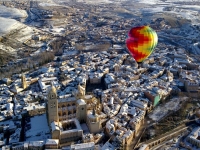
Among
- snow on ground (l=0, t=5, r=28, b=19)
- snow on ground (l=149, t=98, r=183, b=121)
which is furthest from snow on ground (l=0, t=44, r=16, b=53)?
snow on ground (l=0, t=5, r=28, b=19)

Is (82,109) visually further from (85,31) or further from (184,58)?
(85,31)

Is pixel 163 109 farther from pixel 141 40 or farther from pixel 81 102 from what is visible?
pixel 81 102

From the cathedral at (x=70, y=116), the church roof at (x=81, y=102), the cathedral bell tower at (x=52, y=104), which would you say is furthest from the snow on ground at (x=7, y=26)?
the cathedral bell tower at (x=52, y=104)

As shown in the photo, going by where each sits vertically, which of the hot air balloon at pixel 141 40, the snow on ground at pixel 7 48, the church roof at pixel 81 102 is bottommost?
the snow on ground at pixel 7 48

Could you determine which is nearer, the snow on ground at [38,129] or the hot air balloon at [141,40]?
the snow on ground at [38,129]

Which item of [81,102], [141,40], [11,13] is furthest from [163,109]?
[11,13]

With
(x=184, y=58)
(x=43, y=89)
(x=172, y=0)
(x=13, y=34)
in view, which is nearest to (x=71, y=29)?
(x=13, y=34)

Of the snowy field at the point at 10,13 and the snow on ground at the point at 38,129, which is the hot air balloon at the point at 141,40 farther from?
the snowy field at the point at 10,13
